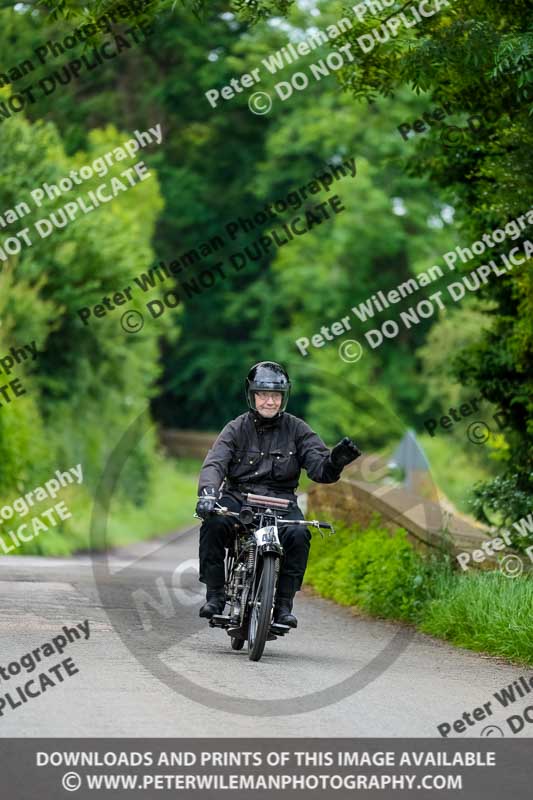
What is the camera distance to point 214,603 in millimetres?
10703

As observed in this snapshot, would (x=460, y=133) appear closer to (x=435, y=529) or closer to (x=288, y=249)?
(x=435, y=529)

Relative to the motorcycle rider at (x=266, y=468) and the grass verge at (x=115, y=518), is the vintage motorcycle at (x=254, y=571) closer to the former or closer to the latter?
the motorcycle rider at (x=266, y=468)

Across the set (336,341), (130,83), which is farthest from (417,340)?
(130,83)

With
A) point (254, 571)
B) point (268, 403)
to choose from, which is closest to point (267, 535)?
point (254, 571)

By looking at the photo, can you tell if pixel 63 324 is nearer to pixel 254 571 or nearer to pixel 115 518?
pixel 115 518

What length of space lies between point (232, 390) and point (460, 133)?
35.3m

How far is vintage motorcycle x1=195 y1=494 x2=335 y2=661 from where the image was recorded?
33.5 ft

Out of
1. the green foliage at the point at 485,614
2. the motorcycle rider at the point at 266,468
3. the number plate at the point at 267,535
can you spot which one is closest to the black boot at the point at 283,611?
the motorcycle rider at the point at 266,468

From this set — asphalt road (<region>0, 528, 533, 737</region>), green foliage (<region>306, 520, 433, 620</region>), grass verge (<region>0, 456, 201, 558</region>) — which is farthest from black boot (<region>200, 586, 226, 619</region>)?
grass verge (<region>0, 456, 201, 558</region>)

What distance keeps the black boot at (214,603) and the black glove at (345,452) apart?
1.27 m

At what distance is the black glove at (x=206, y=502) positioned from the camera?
33.4 ft

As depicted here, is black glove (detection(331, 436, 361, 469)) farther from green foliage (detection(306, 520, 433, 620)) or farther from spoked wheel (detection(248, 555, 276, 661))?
green foliage (detection(306, 520, 433, 620))

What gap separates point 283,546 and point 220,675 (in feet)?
4.62

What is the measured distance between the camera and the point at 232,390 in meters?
49.7
